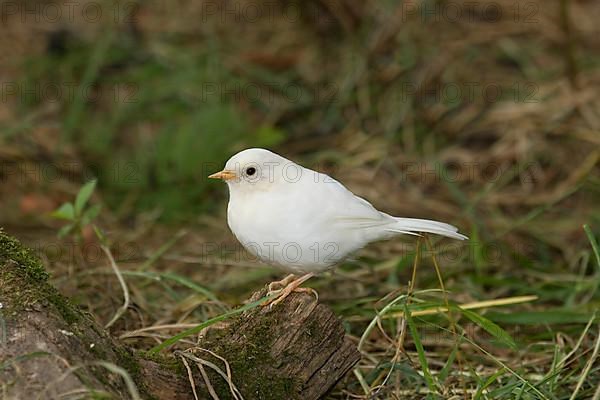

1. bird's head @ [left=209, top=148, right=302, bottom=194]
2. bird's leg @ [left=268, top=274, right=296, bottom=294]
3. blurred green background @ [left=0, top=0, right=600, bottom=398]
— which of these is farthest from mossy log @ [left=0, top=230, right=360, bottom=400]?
blurred green background @ [left=0, top=0, right=600, bottom=398]

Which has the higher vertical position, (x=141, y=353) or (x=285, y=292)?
(x=285, y=292)

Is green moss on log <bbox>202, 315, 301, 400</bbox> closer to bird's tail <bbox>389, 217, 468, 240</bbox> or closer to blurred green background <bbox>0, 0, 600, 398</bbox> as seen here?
bird's tail <bbox>389, 217, 468, 240</bbox>

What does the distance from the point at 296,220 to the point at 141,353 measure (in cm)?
72

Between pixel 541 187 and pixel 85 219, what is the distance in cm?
328

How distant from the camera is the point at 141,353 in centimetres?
279

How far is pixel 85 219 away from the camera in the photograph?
12.6ft

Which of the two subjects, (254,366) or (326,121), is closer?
(254,366)

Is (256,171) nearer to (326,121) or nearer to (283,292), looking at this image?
(283,292)

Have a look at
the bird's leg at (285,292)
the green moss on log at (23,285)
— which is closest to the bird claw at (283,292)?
the bird's leg at (285,292)

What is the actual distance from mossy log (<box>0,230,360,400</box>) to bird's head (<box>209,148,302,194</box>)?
429 mm

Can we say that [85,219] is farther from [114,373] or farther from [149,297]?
[114,373]

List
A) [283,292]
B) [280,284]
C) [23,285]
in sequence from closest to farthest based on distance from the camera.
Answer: [23,285]
[283,292]
[280,284]

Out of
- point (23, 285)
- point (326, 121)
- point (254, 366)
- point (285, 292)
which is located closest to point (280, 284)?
point (285, 292)

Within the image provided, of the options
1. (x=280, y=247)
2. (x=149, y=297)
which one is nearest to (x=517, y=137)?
(x=149, y=297)
